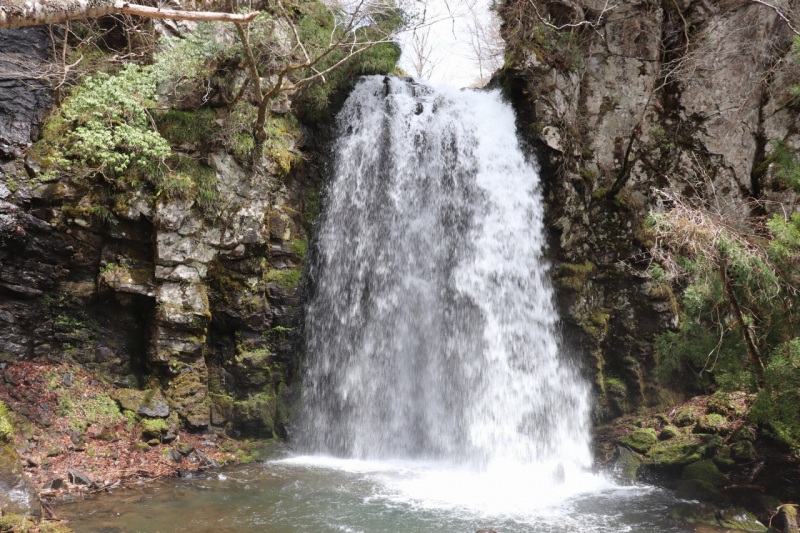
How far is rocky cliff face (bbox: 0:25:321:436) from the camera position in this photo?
300 inches

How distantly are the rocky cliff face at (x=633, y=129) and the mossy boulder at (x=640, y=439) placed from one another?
3.57 ft

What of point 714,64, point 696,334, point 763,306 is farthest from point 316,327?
point 714,64

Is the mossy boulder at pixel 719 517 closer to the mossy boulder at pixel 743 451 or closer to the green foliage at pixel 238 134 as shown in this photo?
the mossy boulder at pixel 743 451

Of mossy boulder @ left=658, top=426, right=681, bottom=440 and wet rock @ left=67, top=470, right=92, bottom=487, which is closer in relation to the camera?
wet rock @ left=67, top=470, right=92, bottom=487

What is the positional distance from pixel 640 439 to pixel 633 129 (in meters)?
6.53

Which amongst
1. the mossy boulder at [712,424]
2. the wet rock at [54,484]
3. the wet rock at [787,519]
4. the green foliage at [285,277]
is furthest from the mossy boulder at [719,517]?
the wet rock at [54,484]

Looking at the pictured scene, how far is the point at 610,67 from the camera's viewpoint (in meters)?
11.6

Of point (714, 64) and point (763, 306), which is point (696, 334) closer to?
point (763, 306)

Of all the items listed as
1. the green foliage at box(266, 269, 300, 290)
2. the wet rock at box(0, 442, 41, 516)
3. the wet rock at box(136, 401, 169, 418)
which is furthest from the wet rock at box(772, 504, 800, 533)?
the wet rock at box(136, 401, 169, 418)

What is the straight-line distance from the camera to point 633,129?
11.0 meters

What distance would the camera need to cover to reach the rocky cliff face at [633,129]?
33.0 ft

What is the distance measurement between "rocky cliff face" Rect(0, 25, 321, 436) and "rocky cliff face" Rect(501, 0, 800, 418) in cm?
582

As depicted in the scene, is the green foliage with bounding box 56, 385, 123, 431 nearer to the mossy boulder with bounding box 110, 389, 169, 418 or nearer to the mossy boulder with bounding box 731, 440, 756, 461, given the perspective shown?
the mossy boulder with bounding box 110, 389, 169, 418

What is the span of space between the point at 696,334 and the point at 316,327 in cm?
633
